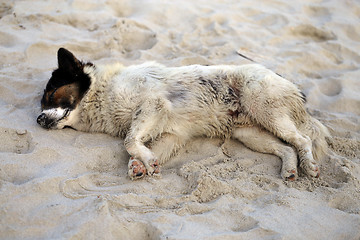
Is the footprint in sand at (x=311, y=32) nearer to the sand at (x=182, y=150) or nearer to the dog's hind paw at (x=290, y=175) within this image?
the sand at (x=182, y=150)

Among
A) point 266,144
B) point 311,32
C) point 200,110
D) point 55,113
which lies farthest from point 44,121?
point 311,32

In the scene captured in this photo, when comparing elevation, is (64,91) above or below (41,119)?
above

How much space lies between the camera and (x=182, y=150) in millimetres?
3643

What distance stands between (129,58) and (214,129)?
2.05 metres

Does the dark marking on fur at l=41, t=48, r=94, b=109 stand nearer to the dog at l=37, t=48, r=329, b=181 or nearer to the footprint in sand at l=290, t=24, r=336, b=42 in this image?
the dog at l=37, t=48, r=329, b=181

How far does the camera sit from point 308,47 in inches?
219

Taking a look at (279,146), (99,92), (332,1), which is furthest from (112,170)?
(332,1)

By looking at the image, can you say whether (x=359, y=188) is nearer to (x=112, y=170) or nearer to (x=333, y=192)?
(x=333, y=192)

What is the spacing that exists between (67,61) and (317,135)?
10.3 feet

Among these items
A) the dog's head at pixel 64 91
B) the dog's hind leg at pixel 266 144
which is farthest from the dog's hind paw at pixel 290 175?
the dog's head at pixel 64 91

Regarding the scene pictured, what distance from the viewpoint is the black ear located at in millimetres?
3619

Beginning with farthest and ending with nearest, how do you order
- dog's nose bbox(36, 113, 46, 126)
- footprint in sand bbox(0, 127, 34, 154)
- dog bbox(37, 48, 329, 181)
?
1. dog bbox(37, 48, 329, 181)
2. dog's nose bbox(36, 113, 46, 126)
3. footprint in sand bbox(0, 127, 34, 154)

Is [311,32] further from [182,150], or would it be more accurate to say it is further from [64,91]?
[64,91]

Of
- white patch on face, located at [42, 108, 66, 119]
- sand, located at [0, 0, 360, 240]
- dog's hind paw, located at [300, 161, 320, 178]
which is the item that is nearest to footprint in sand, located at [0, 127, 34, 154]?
sand, located at [0, 0, 360, 240]
